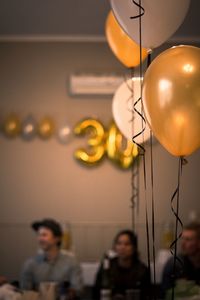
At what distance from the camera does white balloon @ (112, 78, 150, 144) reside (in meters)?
2.52

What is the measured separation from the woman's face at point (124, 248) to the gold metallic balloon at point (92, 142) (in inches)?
52.5

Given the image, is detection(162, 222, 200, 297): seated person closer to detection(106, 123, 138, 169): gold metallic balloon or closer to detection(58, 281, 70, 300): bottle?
detection(58, 281, 70, 300): bottle

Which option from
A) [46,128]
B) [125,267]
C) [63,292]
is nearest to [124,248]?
[125,267]

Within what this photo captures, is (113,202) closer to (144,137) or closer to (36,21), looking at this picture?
(36,21)

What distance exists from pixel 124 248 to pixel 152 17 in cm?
188

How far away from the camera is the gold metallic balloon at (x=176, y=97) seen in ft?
5.26

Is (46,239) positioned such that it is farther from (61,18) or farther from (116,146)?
(61,18)

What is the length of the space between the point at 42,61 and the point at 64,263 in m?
2.13

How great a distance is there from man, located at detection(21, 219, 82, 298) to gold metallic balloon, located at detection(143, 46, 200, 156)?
1.73m

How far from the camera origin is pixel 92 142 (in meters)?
4.60

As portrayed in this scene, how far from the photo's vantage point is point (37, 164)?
4633mm

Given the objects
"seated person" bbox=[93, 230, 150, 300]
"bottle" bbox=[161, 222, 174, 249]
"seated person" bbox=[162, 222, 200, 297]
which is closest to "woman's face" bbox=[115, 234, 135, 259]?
"seated person" bbox=[93, 230, 150, 300]

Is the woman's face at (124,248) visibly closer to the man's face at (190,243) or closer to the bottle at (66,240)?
the man's face at (190,243)

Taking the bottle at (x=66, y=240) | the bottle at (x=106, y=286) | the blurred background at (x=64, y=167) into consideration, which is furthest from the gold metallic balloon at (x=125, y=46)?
the bottle at (x=66, y=240)
